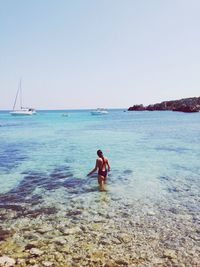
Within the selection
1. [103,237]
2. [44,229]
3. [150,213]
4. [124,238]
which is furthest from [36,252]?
[150,213]

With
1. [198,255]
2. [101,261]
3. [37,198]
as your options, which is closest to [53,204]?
[37,198]

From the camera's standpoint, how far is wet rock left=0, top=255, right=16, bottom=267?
22.7 feet

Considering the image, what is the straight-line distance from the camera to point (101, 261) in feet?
23.6

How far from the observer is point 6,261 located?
7.10m

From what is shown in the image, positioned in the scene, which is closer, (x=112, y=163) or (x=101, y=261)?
(x=101, y=261)

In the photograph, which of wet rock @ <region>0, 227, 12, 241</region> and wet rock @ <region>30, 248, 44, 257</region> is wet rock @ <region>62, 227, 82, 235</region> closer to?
wet rock @ <region>30, 248, 44, 257</region>

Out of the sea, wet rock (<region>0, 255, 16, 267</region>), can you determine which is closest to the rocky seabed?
wet rock (<region>0, 255, 16, 267</region>)

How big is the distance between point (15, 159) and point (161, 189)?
47.9ft

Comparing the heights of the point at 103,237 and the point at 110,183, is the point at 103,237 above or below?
above

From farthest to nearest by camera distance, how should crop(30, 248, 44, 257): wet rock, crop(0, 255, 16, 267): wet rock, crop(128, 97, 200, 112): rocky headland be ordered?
1. crop(128, 97, 200, 112): rocky headland
2. crop(30, 248, 44, 257): wet rock
3. crop(0, 255, 16, 267): wet rock

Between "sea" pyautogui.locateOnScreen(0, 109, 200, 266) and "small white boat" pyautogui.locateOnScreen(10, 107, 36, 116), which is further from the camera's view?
"small white boat" pyautogui.locateOnScreen(10, 107, 36, 116)

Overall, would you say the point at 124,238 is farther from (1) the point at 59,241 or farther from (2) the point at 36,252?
(2) the point at 36,252

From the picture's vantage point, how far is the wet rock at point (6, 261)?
22.7 ft

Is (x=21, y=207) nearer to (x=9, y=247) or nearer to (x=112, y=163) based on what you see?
(x=9, y=247)
